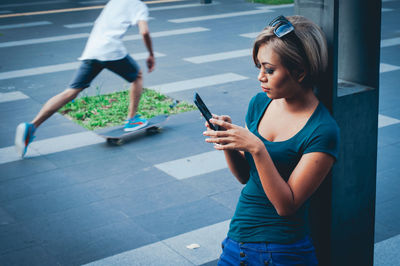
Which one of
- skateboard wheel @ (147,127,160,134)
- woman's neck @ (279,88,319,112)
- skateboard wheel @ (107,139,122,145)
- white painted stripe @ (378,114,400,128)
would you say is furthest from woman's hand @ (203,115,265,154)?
white painted stripe @ (378,114,400,128)

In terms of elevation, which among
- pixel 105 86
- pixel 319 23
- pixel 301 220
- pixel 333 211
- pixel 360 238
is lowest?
pixel 105 86

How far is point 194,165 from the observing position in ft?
20.1

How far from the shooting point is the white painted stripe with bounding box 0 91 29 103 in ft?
29.5

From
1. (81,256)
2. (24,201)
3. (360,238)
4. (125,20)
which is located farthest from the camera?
(125,20)

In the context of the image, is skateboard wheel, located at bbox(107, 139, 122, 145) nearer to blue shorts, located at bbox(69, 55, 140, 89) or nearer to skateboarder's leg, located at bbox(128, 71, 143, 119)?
skateboarder's leg, located at bbox(128, 71, 143, 119)

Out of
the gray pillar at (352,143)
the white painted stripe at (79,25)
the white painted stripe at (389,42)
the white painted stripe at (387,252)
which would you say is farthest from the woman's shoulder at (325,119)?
the white painted stripe at (79,25)

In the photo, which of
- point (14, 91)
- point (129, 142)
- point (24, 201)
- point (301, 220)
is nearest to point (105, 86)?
point (14, 91)

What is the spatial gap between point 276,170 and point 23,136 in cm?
481

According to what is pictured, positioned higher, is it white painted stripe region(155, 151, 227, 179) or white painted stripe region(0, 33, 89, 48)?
white painted stripe region(155, 151, 227, 179)

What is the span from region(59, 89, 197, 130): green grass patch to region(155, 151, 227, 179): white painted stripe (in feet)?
5.85

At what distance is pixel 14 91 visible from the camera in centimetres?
948

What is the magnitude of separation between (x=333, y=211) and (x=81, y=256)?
7.50ft

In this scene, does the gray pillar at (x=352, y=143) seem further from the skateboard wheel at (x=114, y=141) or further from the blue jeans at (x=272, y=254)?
the skateboard wheel at (x=114, y=141)

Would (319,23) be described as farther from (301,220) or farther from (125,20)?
(125,20)
